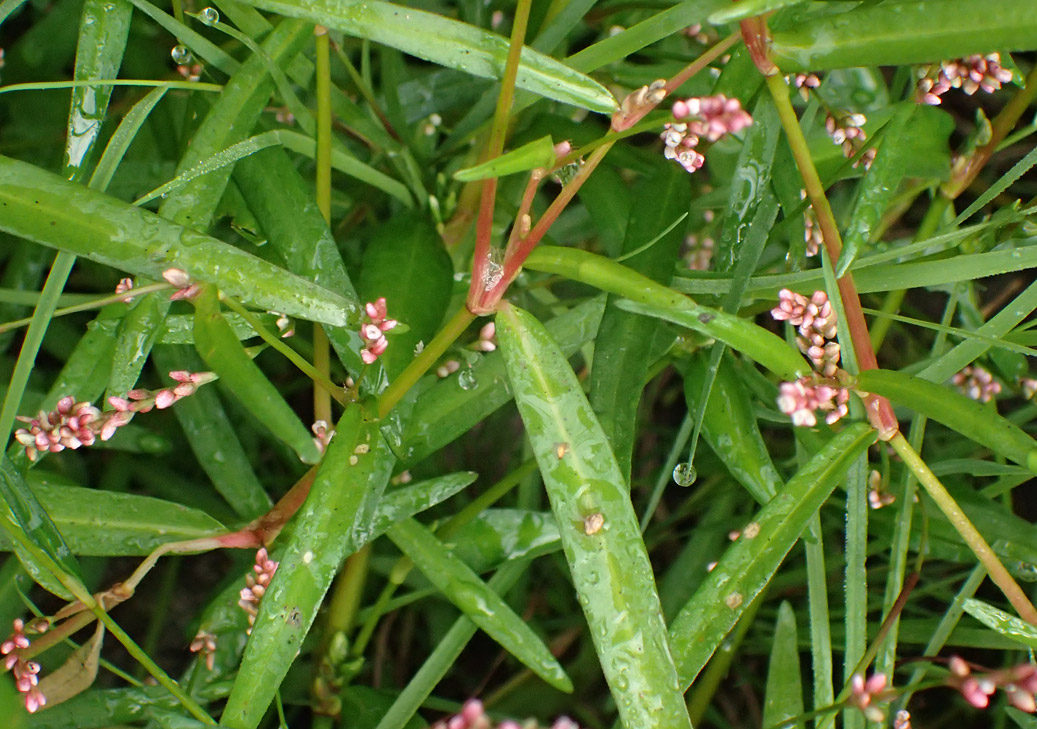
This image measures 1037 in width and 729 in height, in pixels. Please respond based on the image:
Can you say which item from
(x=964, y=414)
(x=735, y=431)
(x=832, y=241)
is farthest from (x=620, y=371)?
(x=964, y=414)

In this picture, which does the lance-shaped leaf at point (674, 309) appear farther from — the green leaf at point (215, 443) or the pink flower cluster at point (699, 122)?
the green leaf at point (215, 443)

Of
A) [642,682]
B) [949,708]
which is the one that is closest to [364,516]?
[642,682]

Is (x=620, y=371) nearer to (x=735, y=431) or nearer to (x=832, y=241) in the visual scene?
(x=735, y=431)

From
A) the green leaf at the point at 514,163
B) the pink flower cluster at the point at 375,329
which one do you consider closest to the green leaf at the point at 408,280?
the pink flower cluster at the point at 375,329

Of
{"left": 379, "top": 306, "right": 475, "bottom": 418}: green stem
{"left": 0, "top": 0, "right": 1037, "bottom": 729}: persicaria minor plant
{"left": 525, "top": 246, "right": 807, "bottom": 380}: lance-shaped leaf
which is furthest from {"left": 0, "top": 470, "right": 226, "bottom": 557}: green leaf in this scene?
{"left": 525, "top": 246, "right": 807, "bottom": 380}: lance-shaped leaf

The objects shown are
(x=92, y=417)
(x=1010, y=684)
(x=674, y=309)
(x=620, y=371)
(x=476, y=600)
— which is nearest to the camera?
(x=1010, y=684)

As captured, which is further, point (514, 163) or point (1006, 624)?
point (1006, 624)

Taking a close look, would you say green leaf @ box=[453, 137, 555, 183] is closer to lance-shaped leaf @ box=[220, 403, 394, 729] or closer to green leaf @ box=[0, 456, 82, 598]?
lance-shaped leaf @ box=[220, 403, 394, 729]
